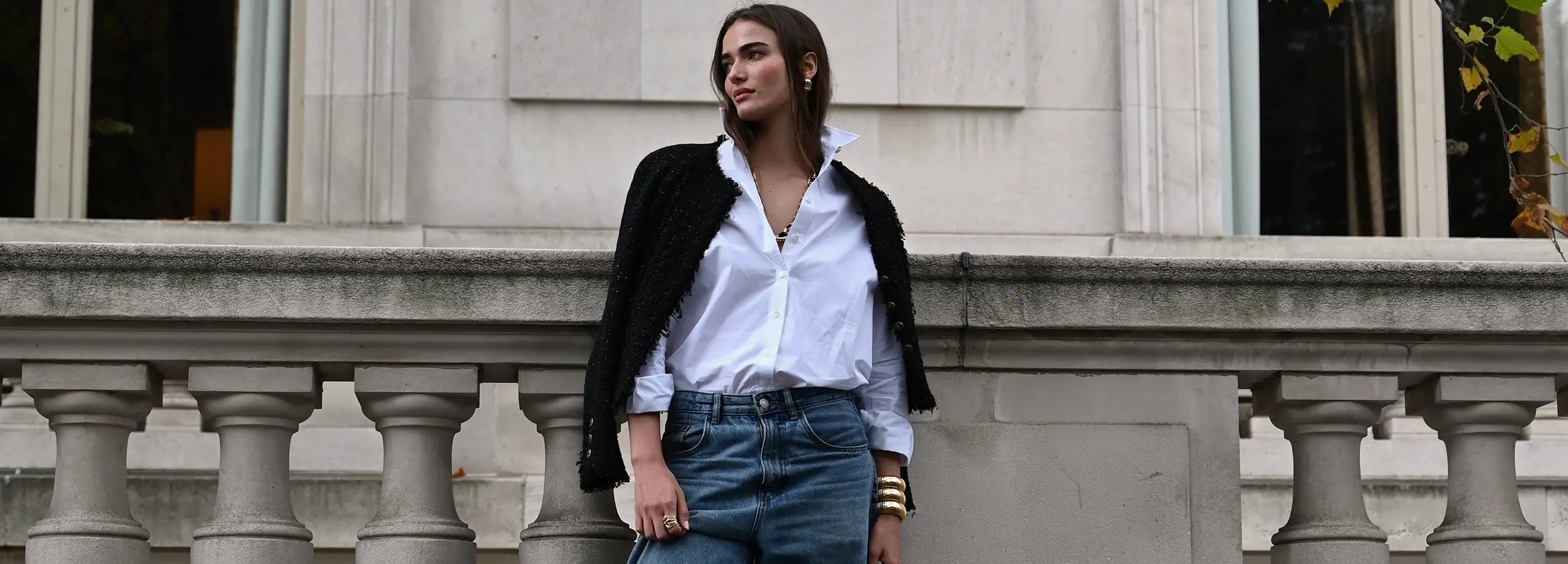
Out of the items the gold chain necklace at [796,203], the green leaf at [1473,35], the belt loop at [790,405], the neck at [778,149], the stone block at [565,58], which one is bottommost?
the belt loop at [790,405]

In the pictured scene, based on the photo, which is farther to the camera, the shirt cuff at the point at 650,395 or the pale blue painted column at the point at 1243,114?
the pale blue painted column at the point at 1243,114

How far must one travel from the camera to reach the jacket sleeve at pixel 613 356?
3246 mm

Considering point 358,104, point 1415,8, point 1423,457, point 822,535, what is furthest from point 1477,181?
point 822,535

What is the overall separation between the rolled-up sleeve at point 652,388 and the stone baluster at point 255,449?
2.78ft

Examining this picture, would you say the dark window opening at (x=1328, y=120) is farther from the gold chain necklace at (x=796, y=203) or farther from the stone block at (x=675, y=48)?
the gold chain necklace at (x=796, y=203)

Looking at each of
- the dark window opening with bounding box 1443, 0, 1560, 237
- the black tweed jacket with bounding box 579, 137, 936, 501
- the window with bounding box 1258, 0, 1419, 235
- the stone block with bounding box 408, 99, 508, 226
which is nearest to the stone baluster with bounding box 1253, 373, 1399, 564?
the black tweed jacket with bounding box 579, 137, 936, 501

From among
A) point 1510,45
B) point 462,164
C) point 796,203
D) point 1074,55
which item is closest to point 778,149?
point 796,203

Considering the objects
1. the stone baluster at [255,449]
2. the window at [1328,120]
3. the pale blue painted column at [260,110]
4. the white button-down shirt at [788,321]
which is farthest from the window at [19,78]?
the white button-down shirt at [788,321]

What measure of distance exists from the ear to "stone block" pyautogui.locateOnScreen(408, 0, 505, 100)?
4.54 m

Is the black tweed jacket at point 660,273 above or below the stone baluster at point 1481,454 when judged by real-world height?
above

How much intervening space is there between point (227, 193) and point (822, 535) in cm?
605

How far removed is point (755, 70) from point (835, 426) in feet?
2.27

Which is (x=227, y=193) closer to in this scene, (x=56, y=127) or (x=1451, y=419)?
(x=56, y=127)

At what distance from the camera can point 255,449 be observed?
3.71 metres
